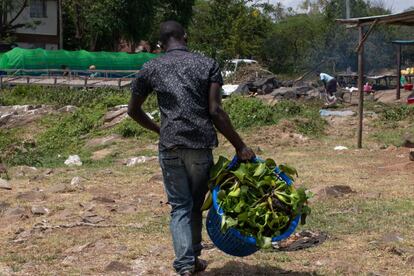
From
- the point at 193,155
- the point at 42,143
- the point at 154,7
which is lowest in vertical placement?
the point at 42,143

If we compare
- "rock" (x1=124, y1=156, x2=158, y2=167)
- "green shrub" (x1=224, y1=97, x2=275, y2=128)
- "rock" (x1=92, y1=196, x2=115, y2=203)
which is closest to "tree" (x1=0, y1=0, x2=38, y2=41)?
"green shrub" (x1=224, y1=97, x2=275, y2=128)

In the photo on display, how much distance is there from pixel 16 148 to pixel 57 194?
673 centimetres

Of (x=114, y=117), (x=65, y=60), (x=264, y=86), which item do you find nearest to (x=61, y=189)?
(x=114, y=117)

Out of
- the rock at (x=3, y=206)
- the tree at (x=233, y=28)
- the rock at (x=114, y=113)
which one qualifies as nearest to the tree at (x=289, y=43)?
the tree at (x=233, y=28)

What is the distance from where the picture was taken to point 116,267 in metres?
5.22

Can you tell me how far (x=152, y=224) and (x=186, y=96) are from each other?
248 cm

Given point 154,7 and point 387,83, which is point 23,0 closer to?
point 154,7

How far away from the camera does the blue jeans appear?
4.55m

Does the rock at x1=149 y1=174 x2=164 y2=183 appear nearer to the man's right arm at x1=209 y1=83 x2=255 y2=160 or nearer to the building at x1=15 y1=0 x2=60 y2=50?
the man's right arm at x1=209 y1=83 x2=255 y2=160

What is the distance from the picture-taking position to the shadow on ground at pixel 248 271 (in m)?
4.98

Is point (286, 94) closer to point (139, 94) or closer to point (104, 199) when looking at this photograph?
point (104, 199)

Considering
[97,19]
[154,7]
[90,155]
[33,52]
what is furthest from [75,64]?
[90,155]

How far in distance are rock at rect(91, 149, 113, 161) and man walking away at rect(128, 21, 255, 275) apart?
8.91 metres

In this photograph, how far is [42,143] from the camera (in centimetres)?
1636
